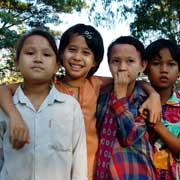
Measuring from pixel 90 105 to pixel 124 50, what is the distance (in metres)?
0.34

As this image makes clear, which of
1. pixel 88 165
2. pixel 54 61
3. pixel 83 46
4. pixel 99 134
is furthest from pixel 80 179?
pixel 83 46

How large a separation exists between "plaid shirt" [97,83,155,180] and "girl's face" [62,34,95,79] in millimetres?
271

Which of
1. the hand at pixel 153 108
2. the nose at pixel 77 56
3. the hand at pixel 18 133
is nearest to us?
the hand at pixel 18 133

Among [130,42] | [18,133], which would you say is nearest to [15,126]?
[18,133]

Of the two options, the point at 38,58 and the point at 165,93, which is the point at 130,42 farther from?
the point at 38,58

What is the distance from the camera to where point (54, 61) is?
1.83 m

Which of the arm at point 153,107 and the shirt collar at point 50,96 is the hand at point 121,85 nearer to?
the arm at point 153,107

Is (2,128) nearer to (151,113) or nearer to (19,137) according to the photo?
(19,137)

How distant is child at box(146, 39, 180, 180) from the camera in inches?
75.9

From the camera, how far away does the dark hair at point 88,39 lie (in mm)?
2016

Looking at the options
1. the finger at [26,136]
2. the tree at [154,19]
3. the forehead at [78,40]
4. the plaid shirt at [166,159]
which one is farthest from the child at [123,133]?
the tree at [154,19]

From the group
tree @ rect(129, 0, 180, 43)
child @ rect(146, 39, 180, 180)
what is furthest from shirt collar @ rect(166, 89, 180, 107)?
tree @ rect(129, 0, 180, 43)

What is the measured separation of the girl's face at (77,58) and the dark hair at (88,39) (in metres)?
0.02

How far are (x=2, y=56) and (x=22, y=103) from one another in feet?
30.0
